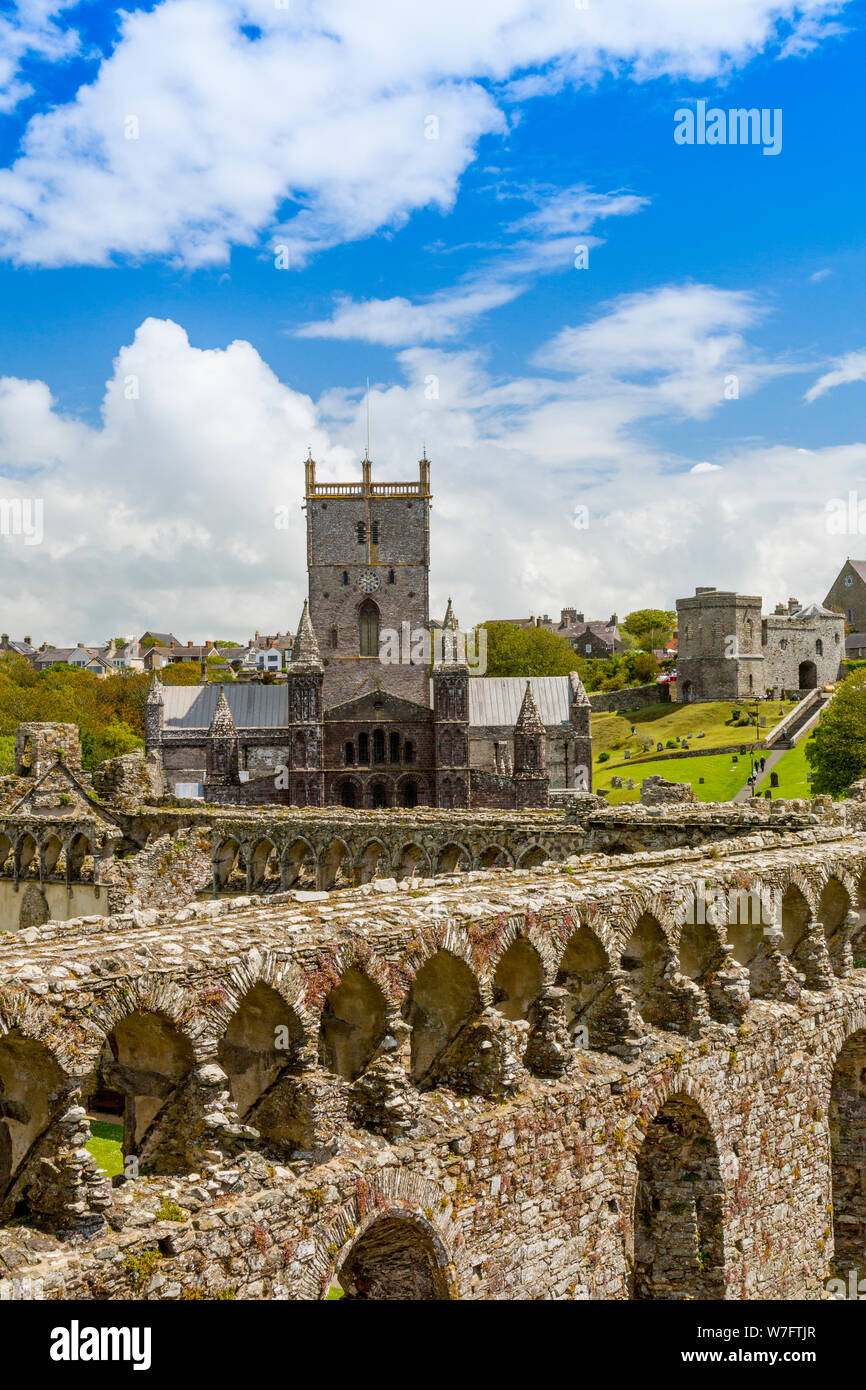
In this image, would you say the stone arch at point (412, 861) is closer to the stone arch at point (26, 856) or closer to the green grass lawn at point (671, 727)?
the stone arch at point (26, 856)

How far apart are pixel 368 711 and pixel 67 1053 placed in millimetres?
60650

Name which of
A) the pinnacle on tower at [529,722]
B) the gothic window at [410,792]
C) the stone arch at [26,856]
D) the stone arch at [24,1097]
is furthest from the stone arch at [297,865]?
the gothic window at [410,792]

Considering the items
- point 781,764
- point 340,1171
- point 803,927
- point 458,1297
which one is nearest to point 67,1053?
point 340,1171

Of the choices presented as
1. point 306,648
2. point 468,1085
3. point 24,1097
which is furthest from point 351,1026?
point 306,648

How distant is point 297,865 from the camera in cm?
3441

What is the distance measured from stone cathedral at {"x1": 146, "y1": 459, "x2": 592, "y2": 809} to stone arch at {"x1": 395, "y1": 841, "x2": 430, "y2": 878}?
111 ft

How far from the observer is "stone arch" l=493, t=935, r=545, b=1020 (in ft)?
43.4

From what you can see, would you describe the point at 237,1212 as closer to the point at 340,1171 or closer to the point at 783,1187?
the point at 340,1171

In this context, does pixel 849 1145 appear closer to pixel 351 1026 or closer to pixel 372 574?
pixel 351 1026

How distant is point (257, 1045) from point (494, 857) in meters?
20.1

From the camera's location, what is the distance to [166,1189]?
959cm

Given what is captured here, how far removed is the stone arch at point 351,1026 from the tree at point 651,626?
151 metres

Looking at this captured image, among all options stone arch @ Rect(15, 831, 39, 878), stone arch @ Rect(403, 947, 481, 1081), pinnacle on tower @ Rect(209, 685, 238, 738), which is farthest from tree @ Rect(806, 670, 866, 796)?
stone arch @ Rect(403, 947, 481, 1081)

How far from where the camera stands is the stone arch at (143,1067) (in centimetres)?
1016
